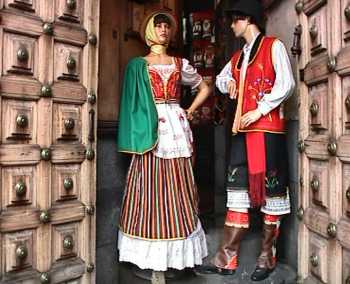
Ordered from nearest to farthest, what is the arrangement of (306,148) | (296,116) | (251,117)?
(306,148), (251,117), (296,116)

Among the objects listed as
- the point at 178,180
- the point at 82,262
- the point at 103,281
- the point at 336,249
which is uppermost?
the point at 178,180

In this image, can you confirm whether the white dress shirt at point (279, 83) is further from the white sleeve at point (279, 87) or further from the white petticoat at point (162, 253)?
the white petticoat at point (162, 253)

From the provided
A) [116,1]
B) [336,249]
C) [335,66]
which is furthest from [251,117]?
[116,1]

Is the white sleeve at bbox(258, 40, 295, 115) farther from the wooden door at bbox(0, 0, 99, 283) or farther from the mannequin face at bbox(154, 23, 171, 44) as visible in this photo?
the wooden door at bbox(0, 0, 99, 283)

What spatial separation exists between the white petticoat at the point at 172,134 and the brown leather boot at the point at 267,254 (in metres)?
0.60

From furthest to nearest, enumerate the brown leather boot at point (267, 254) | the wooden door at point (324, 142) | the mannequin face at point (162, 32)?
the mannequin face at point (162, 32)
the brown leather boot at point (267, 254)
the wooden door at point (324, 142)

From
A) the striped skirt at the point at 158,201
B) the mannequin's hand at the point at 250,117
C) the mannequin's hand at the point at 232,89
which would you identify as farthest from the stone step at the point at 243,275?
the mannequin's hand at the point at 232,89

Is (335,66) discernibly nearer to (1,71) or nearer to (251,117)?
(251,117)

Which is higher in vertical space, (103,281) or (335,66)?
(335,66)

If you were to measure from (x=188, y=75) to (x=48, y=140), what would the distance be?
0.99 meters

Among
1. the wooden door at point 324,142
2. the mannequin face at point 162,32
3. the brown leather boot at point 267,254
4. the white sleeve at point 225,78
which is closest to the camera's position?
the wooden door at point 324,142

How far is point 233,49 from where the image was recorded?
3.28 meters

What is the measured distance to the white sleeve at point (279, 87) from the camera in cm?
207

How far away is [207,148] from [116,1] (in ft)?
4.98
